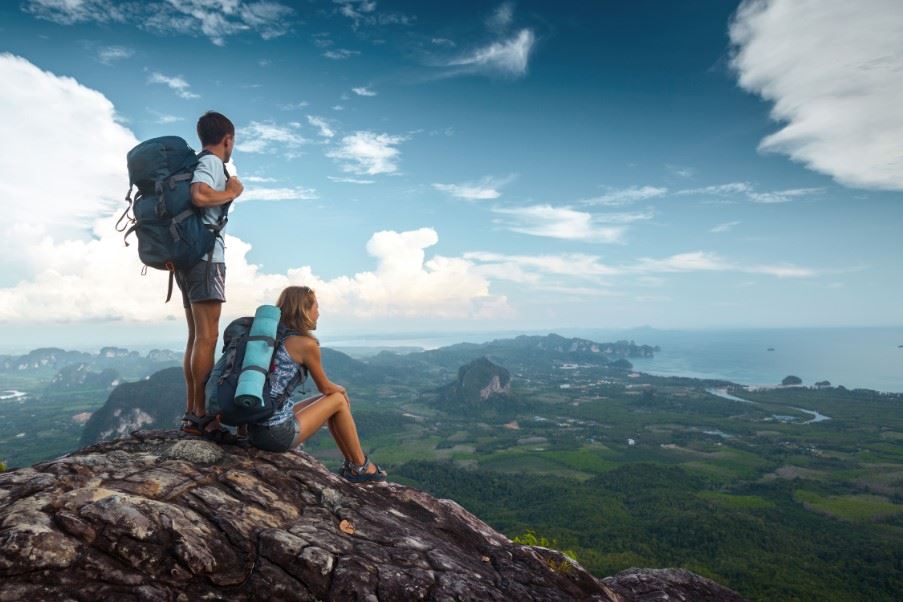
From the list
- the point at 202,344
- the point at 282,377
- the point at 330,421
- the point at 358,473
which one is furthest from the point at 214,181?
the point at 358,473

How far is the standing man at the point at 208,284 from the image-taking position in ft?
24.1

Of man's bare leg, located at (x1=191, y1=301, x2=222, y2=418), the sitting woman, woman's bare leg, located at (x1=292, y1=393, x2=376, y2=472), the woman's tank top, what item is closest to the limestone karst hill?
woman's bare leg, located at (x1=292, y1=393, x2=376, y2=472)

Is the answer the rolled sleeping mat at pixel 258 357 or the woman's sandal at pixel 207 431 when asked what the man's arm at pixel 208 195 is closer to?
the rolled sleeping mat at pixel 258 357

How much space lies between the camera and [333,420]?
27.3 feet

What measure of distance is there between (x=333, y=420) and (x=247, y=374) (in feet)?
7.27

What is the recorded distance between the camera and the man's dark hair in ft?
24.8

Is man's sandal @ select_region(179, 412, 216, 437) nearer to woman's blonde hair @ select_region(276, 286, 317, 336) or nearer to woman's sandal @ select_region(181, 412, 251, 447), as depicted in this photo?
woman's sandal @ select_region(181, 412, 251, 447)

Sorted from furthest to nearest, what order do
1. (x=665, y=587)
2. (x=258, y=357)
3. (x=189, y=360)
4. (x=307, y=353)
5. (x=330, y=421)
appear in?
(x=665, y=587)
(x=330, y=421)
(x=189, y=360)
(x=307, y=353)
(x=258, y=357)

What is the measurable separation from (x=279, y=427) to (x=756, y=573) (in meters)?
93.4

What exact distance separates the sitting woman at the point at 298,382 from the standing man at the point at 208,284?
1045 millimetres

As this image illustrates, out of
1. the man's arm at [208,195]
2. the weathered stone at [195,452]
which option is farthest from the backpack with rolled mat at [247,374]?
the man's arm at [208,195]

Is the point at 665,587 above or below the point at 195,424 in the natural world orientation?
below

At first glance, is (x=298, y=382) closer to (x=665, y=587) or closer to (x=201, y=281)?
(x=201, y=281)

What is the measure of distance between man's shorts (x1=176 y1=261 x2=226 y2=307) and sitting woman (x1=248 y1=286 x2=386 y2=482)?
1.05 m
